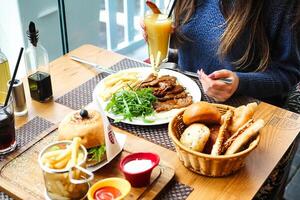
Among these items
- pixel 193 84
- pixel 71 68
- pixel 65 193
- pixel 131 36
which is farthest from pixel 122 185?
pixel 131 36

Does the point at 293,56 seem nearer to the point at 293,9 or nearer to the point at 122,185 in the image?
the point at 293,9

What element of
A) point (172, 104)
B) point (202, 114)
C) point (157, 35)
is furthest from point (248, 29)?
point (202, 114)

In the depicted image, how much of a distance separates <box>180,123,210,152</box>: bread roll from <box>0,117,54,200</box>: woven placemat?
1.40 ft

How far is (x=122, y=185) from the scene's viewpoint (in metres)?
0.91

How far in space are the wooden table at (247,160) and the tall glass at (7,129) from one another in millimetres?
130

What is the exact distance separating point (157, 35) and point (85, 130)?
0.59 m

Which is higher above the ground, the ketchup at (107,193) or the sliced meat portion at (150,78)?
the sliced meat portion at (150,78)

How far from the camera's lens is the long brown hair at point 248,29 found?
1432 mm

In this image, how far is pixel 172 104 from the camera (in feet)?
4.14

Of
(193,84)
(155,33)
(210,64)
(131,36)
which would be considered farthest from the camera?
(131,36)

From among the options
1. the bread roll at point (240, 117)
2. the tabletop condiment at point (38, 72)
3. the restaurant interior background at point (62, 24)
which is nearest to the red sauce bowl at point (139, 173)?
the bread roll at point (240, 117)

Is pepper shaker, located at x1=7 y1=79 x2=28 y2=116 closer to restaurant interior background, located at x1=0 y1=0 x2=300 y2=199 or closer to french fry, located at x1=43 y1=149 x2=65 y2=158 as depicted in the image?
french fry, located at x1=43 y1=149 x2=65 y2=158

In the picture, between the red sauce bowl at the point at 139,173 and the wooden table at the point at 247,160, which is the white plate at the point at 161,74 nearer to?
the wooden table at the point at 247,160

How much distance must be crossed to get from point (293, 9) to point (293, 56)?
16cm
